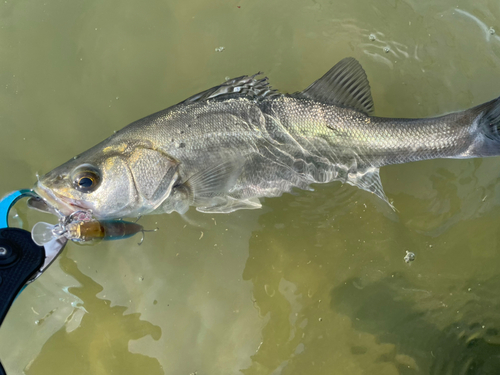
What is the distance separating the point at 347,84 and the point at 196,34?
5.19ft

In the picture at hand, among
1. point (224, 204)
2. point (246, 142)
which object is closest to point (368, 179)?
point (246, 142)

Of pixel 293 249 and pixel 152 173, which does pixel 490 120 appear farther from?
pixel 152 173

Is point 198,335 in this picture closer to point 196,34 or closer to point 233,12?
point 196,34

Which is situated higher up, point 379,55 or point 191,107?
point 191,107

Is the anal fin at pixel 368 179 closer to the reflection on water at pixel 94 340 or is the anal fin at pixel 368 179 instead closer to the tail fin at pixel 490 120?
→ the tail fin at pixel 490 120

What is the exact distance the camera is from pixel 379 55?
9.69 feet

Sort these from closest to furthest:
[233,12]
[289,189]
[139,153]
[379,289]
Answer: [139,153] → [289,189] → [379,289] → [233,12]

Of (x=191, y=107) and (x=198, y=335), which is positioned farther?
(x=198, y=335)

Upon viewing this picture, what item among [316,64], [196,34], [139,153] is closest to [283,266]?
[139,153]

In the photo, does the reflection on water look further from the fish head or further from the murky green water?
the fish head

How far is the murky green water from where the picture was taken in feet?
9.24

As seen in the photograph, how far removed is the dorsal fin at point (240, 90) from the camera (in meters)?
2.23

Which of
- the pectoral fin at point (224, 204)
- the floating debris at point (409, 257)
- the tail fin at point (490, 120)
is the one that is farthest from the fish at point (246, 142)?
the floating debris at point (409, 257)

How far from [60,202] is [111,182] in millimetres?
331
